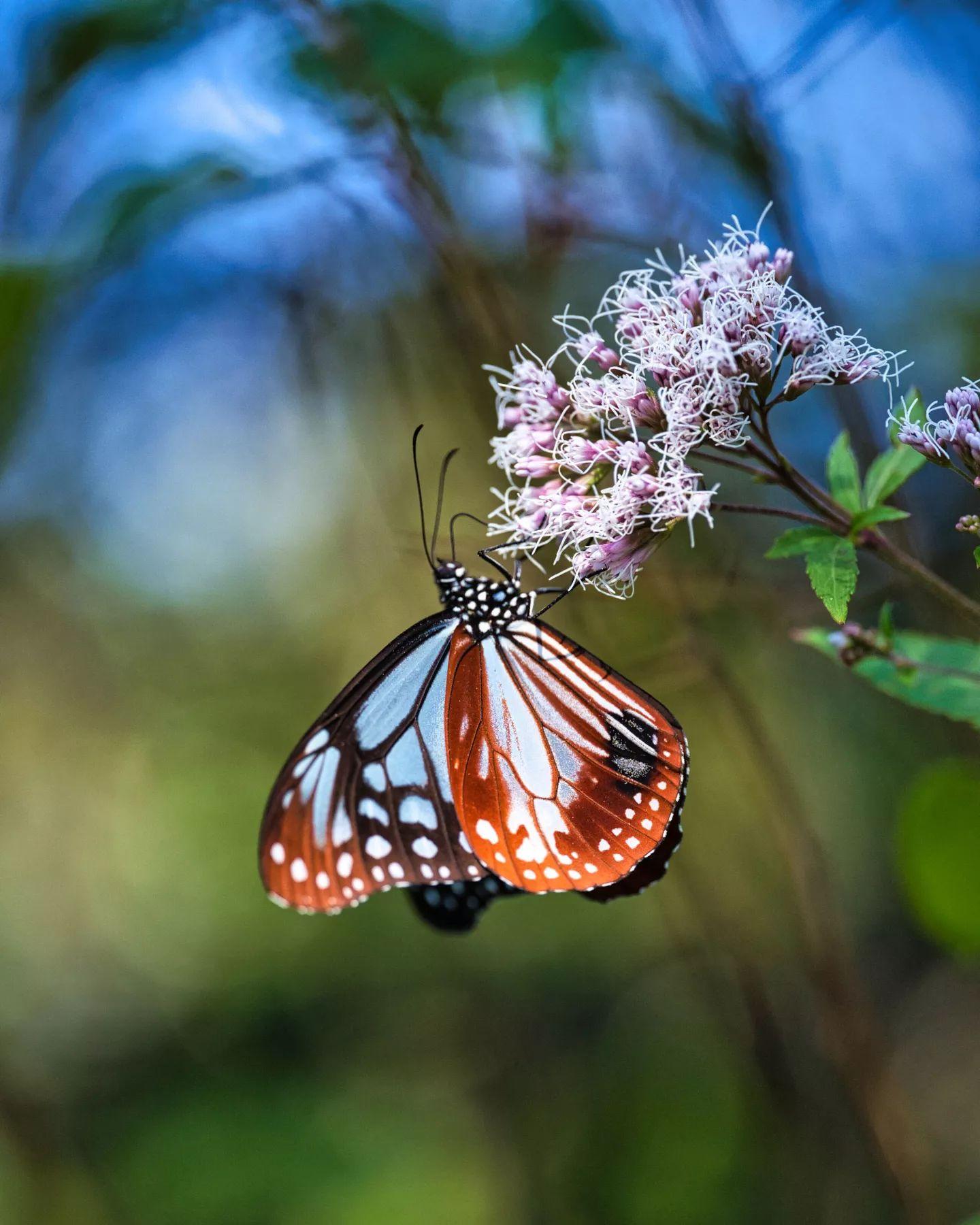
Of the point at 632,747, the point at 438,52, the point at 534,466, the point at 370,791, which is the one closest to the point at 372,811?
the point at 370,791

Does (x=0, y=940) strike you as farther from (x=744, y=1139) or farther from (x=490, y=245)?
(x=490, y=245)

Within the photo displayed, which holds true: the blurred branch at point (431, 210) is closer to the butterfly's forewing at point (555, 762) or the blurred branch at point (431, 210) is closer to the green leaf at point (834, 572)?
the butterfly's forewing at point (555, 762)

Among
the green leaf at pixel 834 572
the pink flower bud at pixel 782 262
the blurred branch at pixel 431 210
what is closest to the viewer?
the green leaf at pixel 834 572

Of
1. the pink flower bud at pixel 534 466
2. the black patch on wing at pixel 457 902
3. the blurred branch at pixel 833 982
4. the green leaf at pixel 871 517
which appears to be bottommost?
the blurred branch at pixel 833 982

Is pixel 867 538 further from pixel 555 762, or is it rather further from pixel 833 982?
pixel 833 982

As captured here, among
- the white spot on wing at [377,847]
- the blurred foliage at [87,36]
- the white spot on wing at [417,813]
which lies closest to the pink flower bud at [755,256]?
the blurred foliage at [87,36]

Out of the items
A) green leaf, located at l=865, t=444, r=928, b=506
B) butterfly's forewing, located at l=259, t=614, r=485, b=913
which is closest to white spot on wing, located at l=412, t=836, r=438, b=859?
butterfly's forewing, located at l=259, t=614, r=485, b=913

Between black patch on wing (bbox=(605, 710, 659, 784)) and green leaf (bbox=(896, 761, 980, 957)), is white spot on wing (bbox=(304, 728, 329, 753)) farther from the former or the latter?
green leaf (bbox=(896, 761, 980, 957))
